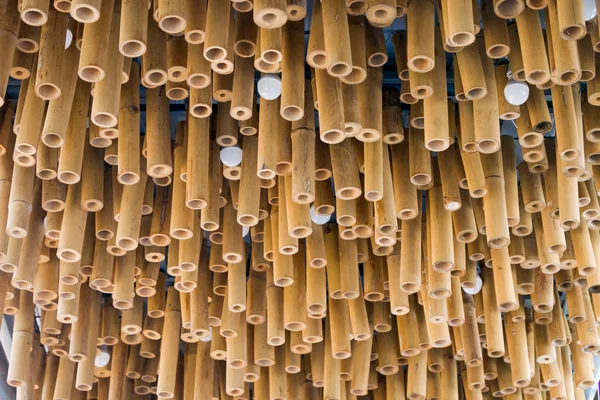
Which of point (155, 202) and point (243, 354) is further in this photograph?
point (243, 354)

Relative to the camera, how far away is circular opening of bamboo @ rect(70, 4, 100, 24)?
3678mm

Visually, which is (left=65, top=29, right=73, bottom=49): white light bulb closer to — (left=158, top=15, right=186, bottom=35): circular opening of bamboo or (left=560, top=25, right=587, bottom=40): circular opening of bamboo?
(left=158, top=15, right=186, bottom=35): circular opening of bamboo

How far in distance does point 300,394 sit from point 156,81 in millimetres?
2397

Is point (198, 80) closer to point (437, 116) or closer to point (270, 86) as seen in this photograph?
point (270, 86)

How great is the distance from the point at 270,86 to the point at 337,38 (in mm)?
502

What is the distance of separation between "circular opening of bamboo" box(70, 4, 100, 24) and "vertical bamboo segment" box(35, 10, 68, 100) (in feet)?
1.19

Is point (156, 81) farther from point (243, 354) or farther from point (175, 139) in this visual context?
point (243, 354)

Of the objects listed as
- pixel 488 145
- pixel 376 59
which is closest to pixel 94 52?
pixel 376 59

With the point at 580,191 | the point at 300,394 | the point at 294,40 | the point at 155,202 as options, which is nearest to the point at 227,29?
the point at 294,40

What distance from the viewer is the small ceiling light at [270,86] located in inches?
167

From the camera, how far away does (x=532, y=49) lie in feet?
12.9

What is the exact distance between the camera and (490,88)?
13.8 ft

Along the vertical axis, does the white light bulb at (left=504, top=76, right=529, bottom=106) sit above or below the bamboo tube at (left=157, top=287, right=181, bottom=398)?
above

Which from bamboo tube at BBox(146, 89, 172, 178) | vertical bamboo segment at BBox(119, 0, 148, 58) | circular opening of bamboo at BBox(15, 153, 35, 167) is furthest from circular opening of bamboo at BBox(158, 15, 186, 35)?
circular opening of bamboo at BBox(15, 153, 35, 167)
